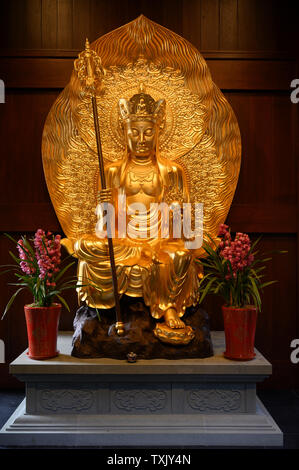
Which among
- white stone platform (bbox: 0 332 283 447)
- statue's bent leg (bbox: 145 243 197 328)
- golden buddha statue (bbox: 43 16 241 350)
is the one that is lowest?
white stone platform (bbox: 0 332 283 447)

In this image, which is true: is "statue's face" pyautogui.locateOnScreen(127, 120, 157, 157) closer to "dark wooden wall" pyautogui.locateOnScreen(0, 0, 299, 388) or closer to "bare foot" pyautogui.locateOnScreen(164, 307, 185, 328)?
"dark wooden wall" pyautogui.locateOnScreen(0, 0, 299, 388)

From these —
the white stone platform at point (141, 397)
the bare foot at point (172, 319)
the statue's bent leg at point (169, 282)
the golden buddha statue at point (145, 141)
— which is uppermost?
the golden buddha statue at point (145, 141)

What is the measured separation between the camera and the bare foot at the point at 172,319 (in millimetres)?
2805

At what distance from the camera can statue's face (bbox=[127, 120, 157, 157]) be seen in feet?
10.9

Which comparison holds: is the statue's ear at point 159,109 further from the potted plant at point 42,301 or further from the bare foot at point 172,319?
the bare foot at point 172,319

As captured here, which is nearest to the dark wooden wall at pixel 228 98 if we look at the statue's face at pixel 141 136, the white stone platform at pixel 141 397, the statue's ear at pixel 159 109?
the statue's ear at pixel 159 109

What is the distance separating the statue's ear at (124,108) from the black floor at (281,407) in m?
2.06

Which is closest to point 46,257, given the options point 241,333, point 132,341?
point 132,341

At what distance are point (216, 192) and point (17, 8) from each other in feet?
6.56

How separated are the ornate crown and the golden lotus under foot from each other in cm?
144

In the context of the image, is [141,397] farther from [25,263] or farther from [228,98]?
[228,98]

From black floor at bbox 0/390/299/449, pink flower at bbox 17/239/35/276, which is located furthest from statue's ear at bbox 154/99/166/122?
black floor at bbox 0/390/299/449

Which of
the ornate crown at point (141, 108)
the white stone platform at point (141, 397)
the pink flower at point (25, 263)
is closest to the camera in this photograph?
the white stone platform at point (141, 397)
